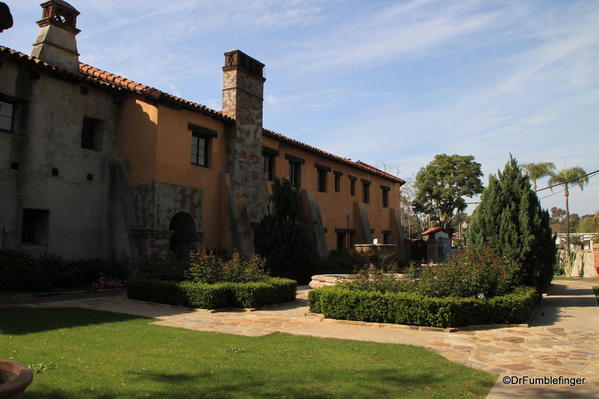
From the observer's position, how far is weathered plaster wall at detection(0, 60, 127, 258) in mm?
14016

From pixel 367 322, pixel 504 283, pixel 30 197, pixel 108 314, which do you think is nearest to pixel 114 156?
pixel 30 197

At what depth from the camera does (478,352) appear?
711 centimetres

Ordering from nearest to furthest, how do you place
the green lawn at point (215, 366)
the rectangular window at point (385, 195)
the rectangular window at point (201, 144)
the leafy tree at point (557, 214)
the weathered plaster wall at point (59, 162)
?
the green lawn at point (215, 366) < the weathered plaster wall at point (59, 162) < the rectangular window at point (201, 144) < the rectangular window at point (385, 195) < the leafy tree at point (557, 214)

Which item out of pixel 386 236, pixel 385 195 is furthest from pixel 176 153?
pixel 385 195

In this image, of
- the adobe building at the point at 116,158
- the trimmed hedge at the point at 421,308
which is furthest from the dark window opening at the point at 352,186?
the trimmed hedge at the point at 421,308

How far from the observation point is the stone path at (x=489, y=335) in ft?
19.3

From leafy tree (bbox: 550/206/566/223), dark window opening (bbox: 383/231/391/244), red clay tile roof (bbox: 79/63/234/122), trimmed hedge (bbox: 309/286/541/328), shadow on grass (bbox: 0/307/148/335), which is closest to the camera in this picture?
shadow on grass (bbox: 0/307/148/335)

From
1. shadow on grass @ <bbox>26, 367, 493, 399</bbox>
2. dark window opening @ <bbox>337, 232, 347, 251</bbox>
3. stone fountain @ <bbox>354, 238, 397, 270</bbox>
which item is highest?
dark window opening @ <bbox>337, 232, 347, 251</bbox>

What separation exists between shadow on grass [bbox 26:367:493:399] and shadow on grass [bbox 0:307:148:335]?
3.90 meters

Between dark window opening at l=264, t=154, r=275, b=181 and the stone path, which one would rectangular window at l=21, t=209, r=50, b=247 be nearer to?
the stone path

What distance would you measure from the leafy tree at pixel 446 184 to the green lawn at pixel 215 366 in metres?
43.2

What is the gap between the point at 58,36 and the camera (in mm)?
16859

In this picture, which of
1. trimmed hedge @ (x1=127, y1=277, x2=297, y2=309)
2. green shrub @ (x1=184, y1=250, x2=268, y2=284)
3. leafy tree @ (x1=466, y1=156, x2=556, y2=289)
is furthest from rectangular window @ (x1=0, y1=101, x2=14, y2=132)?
leafy tree @ (x1=466, y1=156, x2=556, y2=289)

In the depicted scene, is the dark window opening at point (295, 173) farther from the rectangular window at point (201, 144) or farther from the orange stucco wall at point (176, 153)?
the rectangular window at point (201, 144)
